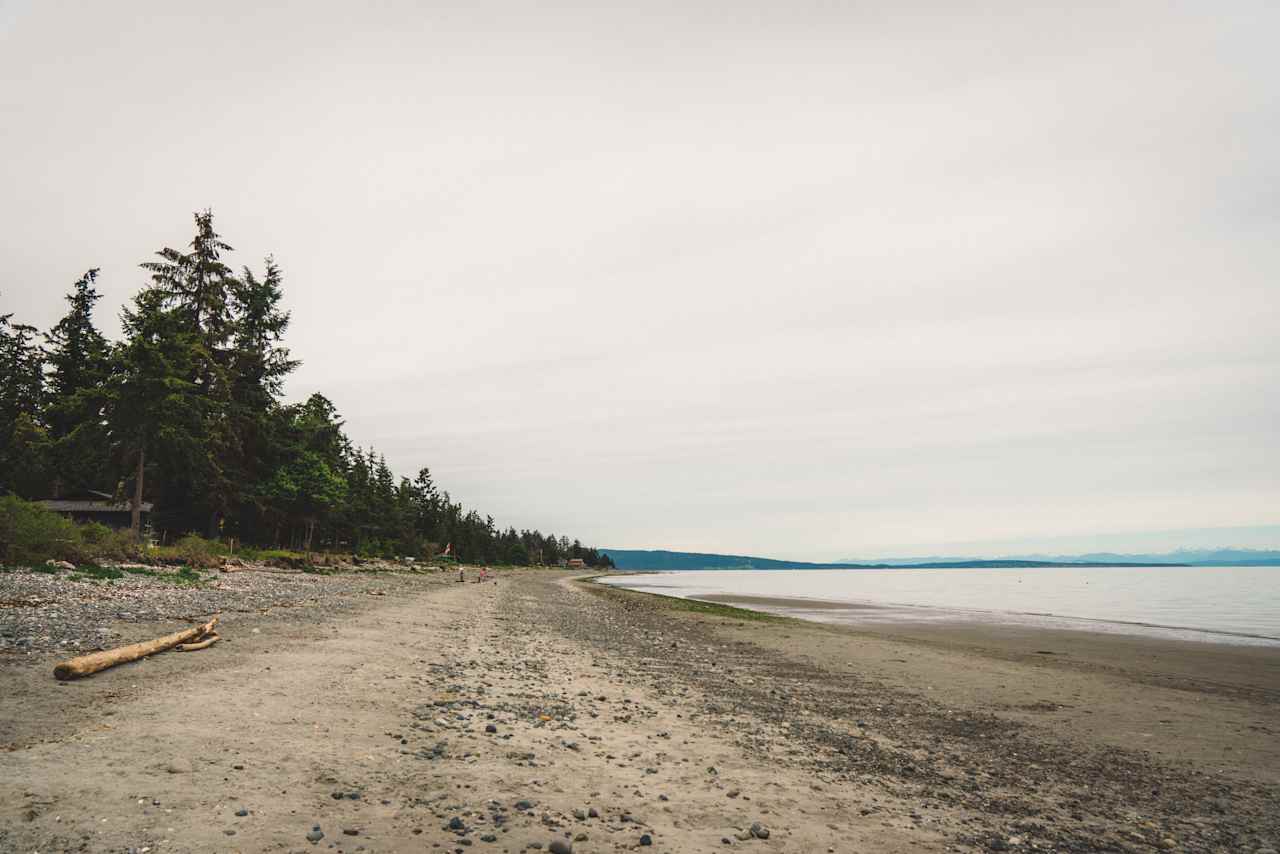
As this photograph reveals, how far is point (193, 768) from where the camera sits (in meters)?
6.30

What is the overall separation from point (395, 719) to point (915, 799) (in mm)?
6949

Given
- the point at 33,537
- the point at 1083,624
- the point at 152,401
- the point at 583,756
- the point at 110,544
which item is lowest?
the point at 1083,624

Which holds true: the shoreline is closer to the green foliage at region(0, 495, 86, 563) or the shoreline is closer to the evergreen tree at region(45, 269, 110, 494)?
the green foliage at region(0, 495, 86, 563)

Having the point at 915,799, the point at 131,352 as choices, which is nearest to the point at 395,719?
the point at 915,799

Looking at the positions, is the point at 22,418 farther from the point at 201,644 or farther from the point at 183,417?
the point at 201,644

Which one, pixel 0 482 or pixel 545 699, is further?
pixel 0 482

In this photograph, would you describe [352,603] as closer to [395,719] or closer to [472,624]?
[472,624]

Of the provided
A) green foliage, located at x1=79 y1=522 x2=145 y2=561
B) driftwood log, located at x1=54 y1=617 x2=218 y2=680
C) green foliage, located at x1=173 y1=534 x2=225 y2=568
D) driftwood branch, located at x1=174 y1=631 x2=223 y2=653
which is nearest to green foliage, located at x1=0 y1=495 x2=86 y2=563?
green foliage, located at x1=79 y1=522 x2=145 y2=561

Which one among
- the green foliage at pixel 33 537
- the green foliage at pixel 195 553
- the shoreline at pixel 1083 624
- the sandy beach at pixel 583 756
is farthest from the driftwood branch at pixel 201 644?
the shoreline at pixel 1083 624

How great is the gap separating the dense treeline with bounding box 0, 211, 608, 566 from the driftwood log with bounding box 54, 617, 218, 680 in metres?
32.2

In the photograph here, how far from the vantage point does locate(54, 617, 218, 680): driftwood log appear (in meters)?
8.55

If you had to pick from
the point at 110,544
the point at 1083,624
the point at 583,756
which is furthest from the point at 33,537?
the point at 1083,624

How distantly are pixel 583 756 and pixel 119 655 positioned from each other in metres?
7.25

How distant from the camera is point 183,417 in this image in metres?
39.1
